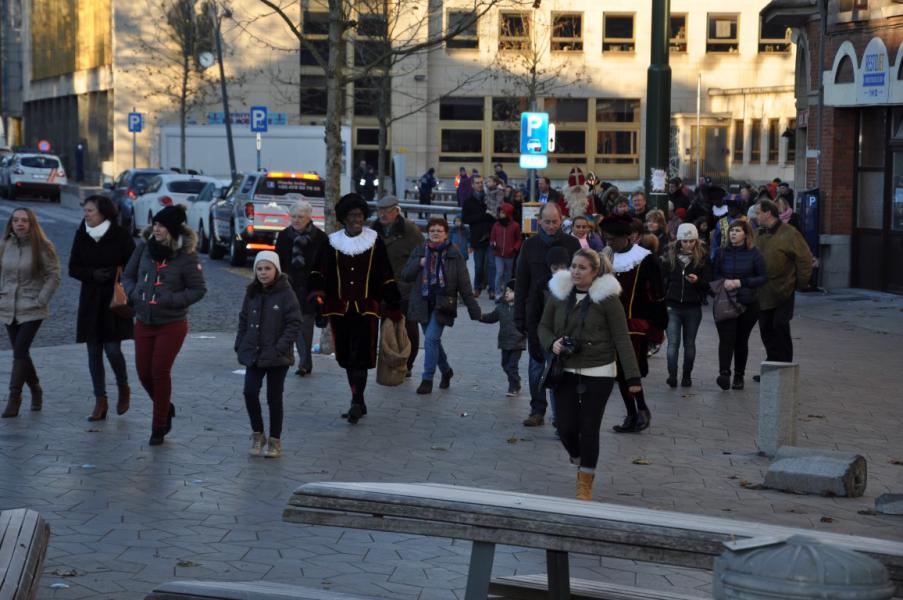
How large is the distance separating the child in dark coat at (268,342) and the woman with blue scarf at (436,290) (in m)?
3.26

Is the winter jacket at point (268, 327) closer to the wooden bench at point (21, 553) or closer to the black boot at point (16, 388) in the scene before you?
the black boot at point (16, 388)

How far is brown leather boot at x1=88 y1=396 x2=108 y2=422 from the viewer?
11734 millimetres

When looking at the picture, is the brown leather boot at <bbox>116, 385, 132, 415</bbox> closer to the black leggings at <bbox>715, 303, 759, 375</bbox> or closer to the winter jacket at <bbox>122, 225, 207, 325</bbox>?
the winter jacket at <bbox>122, 225, 207, 325</bbox>

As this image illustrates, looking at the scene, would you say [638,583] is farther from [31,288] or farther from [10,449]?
[31,288]

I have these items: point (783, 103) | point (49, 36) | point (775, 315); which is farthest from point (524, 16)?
point (775, 315)

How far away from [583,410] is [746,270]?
18.9 feet

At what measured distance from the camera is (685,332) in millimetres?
14742

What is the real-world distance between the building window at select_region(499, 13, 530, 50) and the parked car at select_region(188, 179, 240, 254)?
3445cm

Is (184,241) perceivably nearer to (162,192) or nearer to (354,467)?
(354,467)

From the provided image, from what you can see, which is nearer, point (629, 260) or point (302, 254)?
point (629, 260)

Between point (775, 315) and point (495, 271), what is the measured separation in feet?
31.5

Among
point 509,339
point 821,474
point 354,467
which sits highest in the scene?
point 509,339

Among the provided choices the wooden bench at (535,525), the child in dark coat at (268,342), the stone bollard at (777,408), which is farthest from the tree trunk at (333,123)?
the wooden bench at (535,525)

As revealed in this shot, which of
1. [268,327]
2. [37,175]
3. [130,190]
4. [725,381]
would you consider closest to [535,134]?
[725,381]
